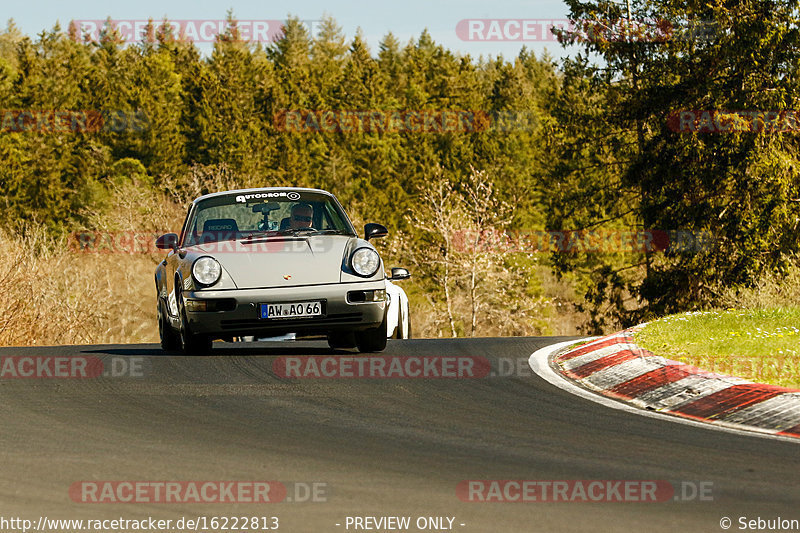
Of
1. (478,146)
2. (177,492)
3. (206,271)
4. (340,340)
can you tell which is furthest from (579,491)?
(478,146)

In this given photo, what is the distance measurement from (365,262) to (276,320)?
3.50ft

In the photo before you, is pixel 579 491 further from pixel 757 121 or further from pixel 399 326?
pixel 757 121

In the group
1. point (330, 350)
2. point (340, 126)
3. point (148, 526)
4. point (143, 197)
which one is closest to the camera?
point (148, 526)

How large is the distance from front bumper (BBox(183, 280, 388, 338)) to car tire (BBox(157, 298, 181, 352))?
66.1 inches

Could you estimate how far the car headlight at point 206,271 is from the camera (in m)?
10.7

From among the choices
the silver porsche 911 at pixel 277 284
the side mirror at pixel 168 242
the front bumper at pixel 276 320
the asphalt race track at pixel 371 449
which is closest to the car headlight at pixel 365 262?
the silver porsche 911 at pixel 277 284

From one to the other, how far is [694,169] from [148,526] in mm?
36019

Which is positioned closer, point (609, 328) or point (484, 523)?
point (484, 523)

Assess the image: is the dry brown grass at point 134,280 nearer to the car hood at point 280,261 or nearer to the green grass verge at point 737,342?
the car hood at point 280,261

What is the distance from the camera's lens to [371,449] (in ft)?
21.4

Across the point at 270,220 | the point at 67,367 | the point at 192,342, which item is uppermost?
the point at 270,220

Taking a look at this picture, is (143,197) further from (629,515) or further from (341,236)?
(629,515)

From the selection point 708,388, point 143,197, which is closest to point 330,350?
point 708,388

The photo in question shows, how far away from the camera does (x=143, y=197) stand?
217ft
